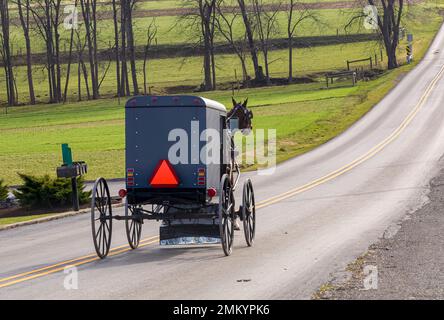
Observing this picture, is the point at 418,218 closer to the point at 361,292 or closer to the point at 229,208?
the point at 229,208

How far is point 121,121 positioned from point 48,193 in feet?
126

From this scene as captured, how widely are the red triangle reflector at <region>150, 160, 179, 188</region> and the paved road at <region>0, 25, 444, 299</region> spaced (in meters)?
1.34

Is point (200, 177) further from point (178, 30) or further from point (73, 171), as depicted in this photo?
point (178, 30)

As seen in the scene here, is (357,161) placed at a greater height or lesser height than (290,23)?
lesser

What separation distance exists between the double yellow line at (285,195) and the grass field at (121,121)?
355cm

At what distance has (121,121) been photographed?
228 feet

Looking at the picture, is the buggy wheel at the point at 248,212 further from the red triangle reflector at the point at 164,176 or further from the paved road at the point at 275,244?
the red triangle reflector at the point at 164,176

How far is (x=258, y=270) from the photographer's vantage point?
15711 millimetres

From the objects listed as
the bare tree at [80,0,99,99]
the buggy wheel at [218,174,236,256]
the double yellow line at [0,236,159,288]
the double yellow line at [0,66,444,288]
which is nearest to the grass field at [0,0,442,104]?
the bare tree at [80,0,99,99]

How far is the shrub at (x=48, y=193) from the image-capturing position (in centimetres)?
3128

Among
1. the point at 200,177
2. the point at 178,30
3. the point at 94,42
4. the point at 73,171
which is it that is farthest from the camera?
the point at 178,30

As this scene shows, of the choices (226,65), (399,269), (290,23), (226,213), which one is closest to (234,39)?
(290,23)

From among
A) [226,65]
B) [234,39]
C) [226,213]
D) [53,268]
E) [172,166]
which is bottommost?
[226,65]
